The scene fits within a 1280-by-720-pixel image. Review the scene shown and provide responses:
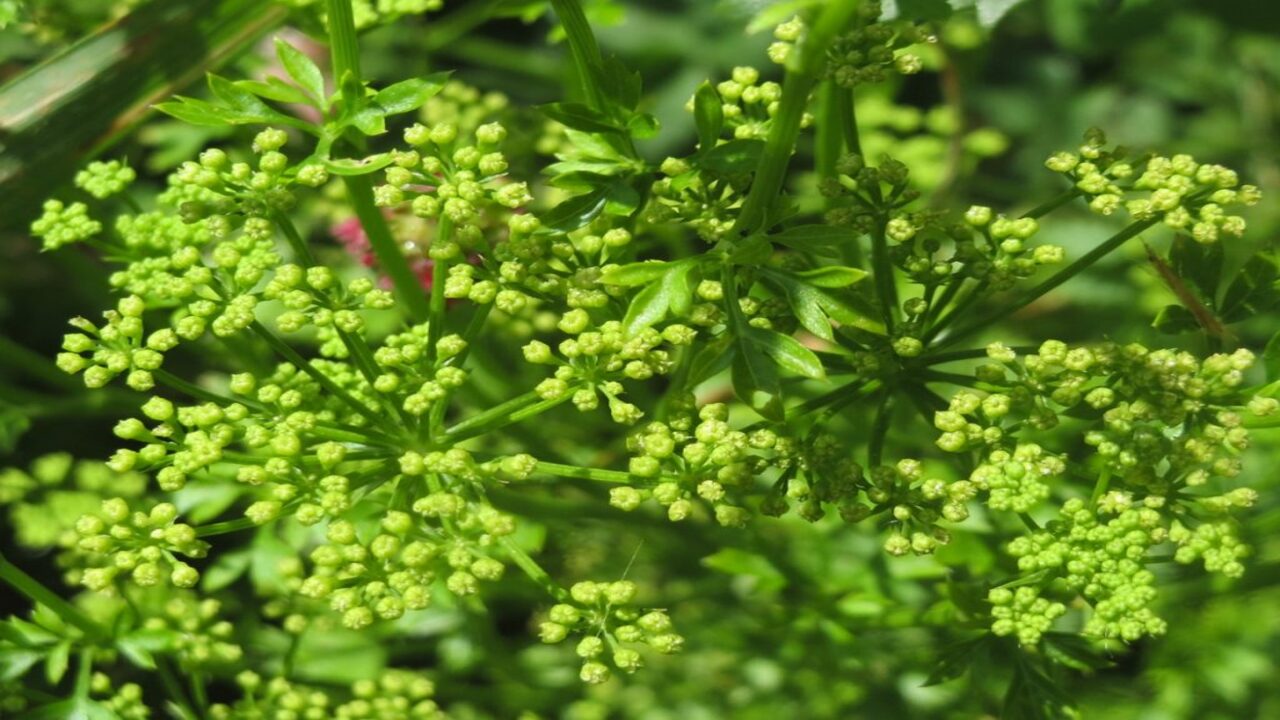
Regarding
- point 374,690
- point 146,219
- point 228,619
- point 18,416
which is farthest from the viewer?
point 228,619

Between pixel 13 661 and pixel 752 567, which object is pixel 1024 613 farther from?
pixel 13 661

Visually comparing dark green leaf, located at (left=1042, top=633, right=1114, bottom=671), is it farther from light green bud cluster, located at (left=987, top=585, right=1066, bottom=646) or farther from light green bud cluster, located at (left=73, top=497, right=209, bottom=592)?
light green bud cluster, located at (left=73, top=497, right=209, bottom=592)

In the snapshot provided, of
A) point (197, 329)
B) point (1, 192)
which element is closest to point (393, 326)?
point (1, 192)

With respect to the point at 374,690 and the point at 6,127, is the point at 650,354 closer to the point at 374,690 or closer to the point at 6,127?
the point at 374,690

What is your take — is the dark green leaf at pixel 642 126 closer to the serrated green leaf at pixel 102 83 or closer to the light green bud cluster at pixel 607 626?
the light green bud cluster at pixel 607 626

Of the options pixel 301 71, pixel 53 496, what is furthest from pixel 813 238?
pixel 53 496
